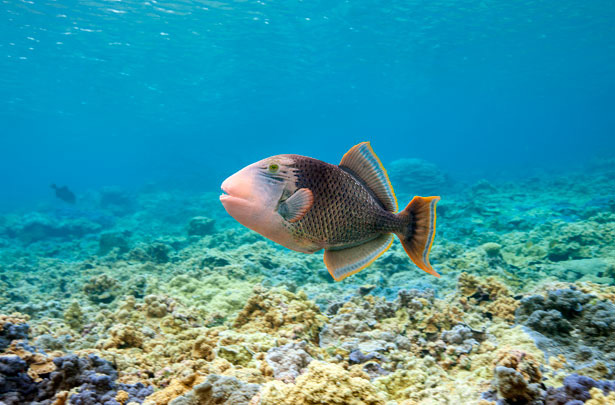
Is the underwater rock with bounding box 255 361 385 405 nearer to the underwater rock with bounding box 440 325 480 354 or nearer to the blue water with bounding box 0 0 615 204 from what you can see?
the underwater rock with bounding box 440 325 480 354

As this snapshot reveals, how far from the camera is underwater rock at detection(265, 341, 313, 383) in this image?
6.50ft

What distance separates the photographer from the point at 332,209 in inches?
52.2

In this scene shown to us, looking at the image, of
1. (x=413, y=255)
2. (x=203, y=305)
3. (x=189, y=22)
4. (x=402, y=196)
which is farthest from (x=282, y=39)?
(x=413, y=255)

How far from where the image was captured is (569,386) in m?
1.48

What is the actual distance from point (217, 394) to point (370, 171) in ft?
3.88

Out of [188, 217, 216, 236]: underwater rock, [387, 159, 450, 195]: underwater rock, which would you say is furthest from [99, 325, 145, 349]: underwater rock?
[387, 159, 450, 195]: underwater rock

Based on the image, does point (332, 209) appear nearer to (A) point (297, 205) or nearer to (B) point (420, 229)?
(A) point (297, 205)

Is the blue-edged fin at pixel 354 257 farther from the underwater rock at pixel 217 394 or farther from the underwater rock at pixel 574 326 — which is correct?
the underwater rock at pixel 574 326

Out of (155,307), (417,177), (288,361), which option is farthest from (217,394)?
(417,177)

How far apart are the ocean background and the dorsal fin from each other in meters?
0.75

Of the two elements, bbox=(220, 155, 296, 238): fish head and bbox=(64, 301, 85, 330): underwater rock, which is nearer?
bbox=(220, 155, 296, 238): fish head

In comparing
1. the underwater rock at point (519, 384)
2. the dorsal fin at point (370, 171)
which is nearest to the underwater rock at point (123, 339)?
the dorsal fin at point (370, 171)

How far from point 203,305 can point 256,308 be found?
57.3 inches

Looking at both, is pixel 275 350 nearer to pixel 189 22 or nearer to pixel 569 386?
pixel 569 386
